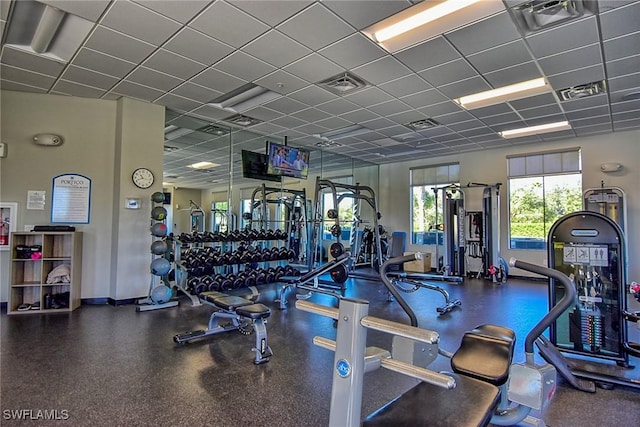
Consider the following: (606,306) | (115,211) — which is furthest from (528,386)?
(115,211)

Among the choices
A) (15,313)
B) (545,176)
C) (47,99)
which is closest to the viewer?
(15,313)

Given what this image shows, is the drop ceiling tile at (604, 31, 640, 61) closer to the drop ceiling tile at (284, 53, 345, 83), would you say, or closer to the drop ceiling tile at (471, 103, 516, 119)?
the drop ceiling tile at (471, 103, 516, 119)

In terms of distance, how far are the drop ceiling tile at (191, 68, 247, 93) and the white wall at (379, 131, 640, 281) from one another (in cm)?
607

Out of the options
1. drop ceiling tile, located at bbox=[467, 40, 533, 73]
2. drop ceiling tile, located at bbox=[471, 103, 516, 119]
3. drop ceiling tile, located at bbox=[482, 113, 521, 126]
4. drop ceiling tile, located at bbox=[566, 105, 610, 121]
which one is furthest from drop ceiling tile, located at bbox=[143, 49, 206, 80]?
drop ceiling tile, located at bbox=[566, 105, 610, 121]

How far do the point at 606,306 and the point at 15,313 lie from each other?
20.5 feet

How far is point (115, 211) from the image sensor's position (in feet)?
16.2

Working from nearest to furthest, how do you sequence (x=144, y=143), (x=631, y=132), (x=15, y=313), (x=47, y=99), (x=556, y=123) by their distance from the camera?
(x=15, y=313), (x=47, y=99), (x=144, y=143), (x=556, y=123), (x=631, y=132)

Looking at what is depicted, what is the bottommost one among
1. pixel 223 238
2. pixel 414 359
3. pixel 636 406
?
pixel 636 406

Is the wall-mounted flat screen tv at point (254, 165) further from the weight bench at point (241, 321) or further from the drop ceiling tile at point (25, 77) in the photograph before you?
the weight bench at point (241, 321)

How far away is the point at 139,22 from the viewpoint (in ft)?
10.0

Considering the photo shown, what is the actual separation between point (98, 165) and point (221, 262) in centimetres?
224

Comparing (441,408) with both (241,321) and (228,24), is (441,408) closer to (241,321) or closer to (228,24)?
(241,321)

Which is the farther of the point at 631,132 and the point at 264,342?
the point at 631,132

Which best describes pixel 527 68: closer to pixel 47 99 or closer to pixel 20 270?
pixel 47 99
